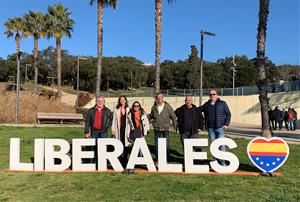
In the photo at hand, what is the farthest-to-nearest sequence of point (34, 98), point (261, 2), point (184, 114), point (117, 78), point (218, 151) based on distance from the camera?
point (117, 78) → point (34, 98) → point (261, 2) → point (184, 114) → point (218, 151)

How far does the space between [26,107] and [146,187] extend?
1972 centimetres

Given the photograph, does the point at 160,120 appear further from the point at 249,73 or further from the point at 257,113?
the point at 249,73

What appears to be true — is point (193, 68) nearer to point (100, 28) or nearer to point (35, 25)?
point (35, 25)

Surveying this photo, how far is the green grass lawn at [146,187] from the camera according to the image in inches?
248

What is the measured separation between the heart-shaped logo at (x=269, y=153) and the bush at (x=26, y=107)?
18186mm

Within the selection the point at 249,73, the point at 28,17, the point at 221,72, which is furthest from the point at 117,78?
the point at 28,17

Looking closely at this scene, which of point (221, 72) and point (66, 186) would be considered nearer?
point (66, 186)

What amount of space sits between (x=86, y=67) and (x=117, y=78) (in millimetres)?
8442

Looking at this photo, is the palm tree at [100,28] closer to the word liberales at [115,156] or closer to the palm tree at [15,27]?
the word liberales at [115,156]

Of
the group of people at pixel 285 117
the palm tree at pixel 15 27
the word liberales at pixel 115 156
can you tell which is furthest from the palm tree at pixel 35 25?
the word liberales at pixel 115 156

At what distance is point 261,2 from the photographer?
14812 millimetres

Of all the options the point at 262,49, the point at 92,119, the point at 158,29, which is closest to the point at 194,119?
the point at 92,119

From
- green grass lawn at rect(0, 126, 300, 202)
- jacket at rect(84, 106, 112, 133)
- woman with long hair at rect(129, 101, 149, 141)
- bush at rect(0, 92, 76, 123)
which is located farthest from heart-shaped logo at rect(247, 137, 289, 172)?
bush at rect(0, 92, 76, 123)

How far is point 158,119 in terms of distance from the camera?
8586 mm
